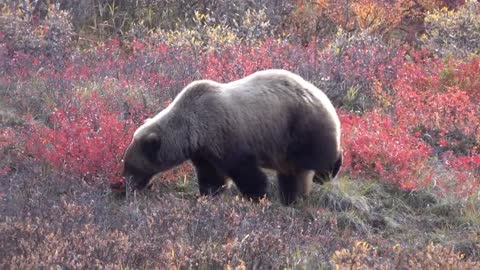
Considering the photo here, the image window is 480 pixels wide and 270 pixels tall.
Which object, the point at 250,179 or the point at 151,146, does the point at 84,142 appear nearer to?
the point at 151,146

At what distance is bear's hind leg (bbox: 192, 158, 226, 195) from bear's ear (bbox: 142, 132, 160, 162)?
14.0 inches

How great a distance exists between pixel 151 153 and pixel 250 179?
861 mm

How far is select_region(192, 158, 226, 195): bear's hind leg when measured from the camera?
792 centimetres

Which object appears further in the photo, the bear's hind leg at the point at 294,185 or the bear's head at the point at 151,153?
the bear's hind leg at the point at 294,185

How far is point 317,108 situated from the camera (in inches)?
315

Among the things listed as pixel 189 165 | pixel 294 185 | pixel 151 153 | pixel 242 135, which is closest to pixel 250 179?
pixel 242 135

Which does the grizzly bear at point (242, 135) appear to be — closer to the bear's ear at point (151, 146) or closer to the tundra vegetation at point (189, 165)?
the bear's ear at point (151, 146)

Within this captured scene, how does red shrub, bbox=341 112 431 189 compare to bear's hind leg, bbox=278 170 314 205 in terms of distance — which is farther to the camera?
red shrub, bbox=341 112 431 189

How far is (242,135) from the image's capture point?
778cm

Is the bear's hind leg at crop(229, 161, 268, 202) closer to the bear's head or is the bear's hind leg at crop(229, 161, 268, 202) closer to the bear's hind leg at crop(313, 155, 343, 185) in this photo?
the bear's head

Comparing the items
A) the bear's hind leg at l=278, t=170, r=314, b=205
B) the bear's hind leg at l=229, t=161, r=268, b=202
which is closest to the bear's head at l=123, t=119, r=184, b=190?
the bear's hind leg at l=229, t=161, r=268, b=202

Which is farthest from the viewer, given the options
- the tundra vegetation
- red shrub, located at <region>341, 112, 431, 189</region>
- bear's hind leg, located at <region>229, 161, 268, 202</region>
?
red shrub, located at <region>341, 112, 431, 189</region>

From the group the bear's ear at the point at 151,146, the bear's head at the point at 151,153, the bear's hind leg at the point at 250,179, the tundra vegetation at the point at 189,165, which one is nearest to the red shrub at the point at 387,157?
the tundra vegetation at the point at 189,165

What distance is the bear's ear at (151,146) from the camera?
770cm
